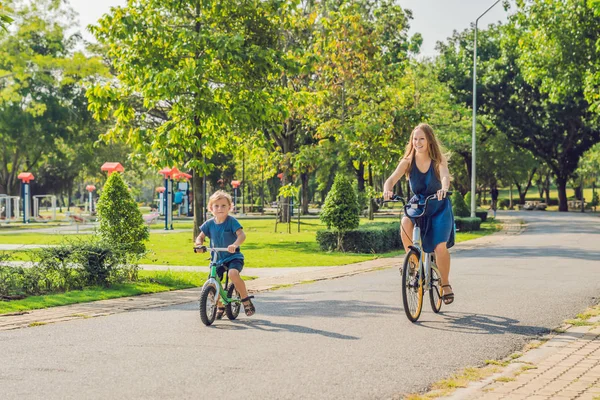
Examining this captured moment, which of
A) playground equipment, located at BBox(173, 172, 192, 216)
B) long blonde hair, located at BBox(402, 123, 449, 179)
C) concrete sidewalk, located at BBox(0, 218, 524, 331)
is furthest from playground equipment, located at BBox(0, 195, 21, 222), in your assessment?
long blonde hair, located at BBox(402, 123, 449, 179)

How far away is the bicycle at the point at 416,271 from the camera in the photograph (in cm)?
759

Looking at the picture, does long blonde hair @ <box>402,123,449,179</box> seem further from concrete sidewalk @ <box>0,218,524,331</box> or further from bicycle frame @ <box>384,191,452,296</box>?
concrete sidewalk @ <box>0,218,524,331</box>

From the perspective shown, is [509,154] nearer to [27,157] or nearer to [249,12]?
[27,157]

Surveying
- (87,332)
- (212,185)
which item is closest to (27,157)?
(212,185)

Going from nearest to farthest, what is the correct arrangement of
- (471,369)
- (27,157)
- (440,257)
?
(471,369) → (440,257) → (27,157)

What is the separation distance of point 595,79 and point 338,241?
1902 centimetres

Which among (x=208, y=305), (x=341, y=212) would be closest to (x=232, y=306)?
(x=208, y=305)

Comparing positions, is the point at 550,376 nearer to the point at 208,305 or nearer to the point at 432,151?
the point at 432,151

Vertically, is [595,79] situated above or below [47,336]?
above

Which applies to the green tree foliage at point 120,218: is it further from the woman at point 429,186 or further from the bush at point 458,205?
the bush at point 458,205

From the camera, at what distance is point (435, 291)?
332 inches

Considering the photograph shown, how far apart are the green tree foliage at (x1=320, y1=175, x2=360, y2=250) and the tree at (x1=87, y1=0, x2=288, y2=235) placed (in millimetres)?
2773

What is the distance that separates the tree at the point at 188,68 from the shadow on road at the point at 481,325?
11.3m

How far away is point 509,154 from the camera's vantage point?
207 feet
